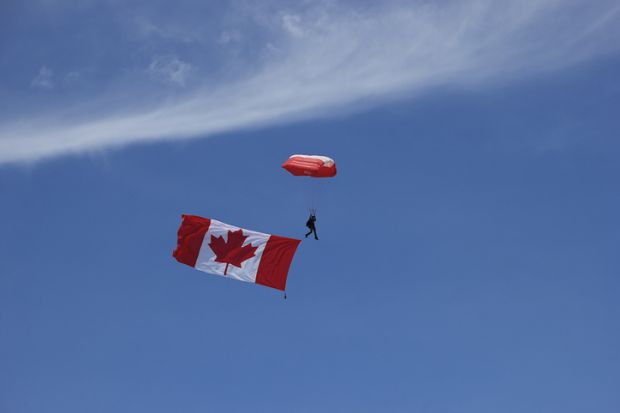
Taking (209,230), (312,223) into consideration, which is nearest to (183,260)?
(209,230)

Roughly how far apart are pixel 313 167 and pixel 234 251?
977 cm

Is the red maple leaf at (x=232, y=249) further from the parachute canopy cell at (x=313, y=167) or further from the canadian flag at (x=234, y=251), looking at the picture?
the parachute canopy cell at (x=313, y=167)

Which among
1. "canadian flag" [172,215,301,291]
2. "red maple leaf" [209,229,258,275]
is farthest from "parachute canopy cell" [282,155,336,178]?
"red maple leaf" [209,229,258,275]

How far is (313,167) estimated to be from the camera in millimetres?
90250

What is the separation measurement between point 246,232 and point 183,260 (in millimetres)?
5696

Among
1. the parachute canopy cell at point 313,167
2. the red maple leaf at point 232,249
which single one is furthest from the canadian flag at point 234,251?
the parachute canopy cell at point 313,167

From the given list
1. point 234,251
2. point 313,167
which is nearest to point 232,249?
point 234,251

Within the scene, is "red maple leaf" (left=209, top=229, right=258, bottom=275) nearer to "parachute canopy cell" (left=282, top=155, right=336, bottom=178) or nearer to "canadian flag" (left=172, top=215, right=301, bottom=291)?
"canadian flag" (left=172, top=215, right=301, bottom=291)

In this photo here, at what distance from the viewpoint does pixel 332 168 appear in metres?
91.2

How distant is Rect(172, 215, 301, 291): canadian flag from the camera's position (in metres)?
91.8

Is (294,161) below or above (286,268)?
above

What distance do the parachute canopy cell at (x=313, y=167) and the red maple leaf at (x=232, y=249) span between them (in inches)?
278

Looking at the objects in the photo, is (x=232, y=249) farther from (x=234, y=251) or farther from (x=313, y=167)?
(x=313, y=167)

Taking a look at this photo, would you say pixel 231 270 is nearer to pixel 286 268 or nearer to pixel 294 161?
pixel 286 268
